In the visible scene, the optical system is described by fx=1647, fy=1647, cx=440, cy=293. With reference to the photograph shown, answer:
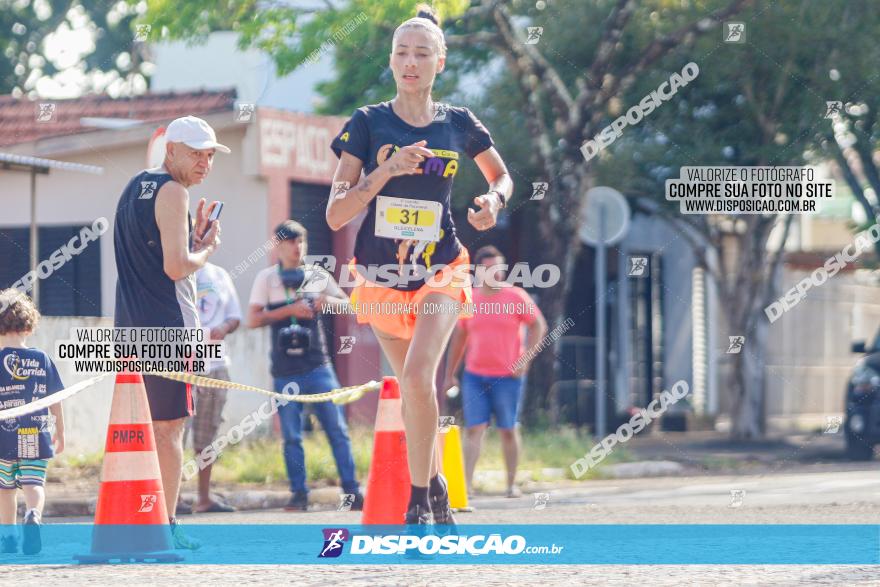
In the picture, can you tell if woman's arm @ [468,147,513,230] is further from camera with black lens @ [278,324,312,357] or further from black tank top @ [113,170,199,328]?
camera with black lens @ [278,324,312,357]

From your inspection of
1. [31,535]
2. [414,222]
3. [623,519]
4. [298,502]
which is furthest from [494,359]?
[414,222]

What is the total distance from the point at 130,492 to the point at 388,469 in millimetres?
1313

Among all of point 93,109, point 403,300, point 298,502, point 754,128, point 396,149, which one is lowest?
point 298,502

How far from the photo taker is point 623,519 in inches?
362

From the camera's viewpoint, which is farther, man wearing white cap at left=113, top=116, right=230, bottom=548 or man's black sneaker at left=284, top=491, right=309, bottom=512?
man's black sneaker at left=284, top=491, right=309, bottom=512

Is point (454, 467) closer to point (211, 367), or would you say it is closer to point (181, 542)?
point (211, 367)

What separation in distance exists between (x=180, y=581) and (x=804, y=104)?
1533 cm

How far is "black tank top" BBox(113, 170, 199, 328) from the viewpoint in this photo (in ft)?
22.9

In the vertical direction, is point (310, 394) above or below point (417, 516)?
above

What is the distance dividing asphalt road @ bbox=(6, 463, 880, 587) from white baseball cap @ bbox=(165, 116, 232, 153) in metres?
1.80

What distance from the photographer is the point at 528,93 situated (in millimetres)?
17406

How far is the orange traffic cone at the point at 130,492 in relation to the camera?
22.0 ft

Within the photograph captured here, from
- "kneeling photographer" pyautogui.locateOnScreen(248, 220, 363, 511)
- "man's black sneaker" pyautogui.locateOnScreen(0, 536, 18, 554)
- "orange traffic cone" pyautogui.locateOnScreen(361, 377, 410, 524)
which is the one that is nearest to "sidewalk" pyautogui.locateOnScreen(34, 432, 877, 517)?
"kneeling photographer" pyautogui.locateOnScreen(248, 220, 363, 511)

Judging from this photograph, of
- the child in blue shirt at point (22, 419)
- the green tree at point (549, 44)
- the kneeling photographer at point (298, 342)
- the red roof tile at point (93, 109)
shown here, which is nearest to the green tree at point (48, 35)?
the red roof tile at point (93, 109)
